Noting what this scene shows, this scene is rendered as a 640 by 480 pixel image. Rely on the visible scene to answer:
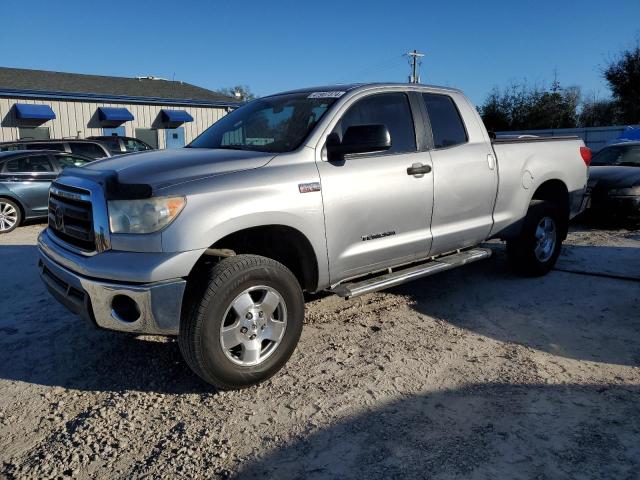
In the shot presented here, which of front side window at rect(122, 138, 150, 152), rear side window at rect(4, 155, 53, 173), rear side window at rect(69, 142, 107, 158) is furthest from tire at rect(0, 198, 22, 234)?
front side window at rect(122, 138, 150, 152)

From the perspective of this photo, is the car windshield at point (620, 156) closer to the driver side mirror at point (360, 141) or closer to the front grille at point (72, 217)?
the driver side mirror at point (360, 141)

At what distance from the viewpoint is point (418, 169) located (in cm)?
418

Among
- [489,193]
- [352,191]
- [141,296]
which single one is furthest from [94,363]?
[489,193]

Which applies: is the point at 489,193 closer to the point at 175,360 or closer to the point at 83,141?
the point at 175,360

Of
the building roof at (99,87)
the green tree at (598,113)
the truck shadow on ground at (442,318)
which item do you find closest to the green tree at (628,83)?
the green tree at (598,113)

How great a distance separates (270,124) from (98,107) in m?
20.6

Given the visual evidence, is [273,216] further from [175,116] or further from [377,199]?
[175,116]

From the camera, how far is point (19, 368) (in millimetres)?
3717

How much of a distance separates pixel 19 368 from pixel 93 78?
80.4ft

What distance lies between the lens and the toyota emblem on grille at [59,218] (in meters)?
3.56

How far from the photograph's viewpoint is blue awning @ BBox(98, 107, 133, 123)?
21.8 metres

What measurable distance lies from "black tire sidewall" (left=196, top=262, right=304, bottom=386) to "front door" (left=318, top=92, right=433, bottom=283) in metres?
0.47

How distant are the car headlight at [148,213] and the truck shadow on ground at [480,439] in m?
1.40

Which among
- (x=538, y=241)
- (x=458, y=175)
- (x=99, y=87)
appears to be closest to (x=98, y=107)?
(x=99, y=87)
